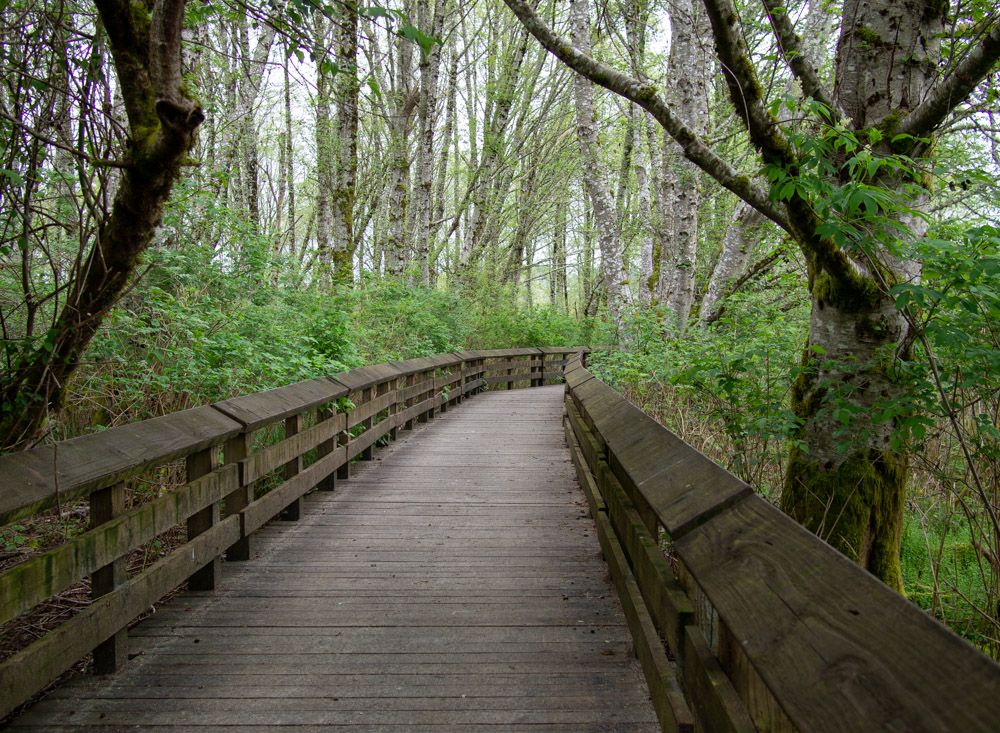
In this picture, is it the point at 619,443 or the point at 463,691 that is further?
the point at 619,443

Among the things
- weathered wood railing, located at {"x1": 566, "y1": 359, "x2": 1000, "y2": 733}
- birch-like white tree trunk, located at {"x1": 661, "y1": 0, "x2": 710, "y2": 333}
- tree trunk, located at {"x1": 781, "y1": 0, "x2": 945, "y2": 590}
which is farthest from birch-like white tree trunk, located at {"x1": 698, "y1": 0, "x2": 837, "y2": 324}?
weathered wood railing, located at {"x1": 566, "y1": 359, "x2": 1000, "y2": 733}

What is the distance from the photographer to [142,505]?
10.7 feet

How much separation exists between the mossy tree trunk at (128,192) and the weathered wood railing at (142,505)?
470mm

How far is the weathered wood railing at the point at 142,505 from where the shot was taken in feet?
7.70

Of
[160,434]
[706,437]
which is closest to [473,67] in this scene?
[706,437]

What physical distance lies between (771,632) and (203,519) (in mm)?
3320

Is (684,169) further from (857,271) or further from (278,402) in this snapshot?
(278,402)

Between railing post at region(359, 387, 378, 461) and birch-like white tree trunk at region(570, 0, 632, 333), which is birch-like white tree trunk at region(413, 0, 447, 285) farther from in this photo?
railing post at region(359, 387, 378, 461)

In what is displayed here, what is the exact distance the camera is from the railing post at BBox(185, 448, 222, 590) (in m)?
3.75

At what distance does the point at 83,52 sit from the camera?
3502 millimetres

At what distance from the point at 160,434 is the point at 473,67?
90.3ft

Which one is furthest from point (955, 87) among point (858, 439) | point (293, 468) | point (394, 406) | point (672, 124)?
point (394, 406)

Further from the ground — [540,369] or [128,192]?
[128,192]

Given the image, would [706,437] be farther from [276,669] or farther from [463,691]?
[276,669]
